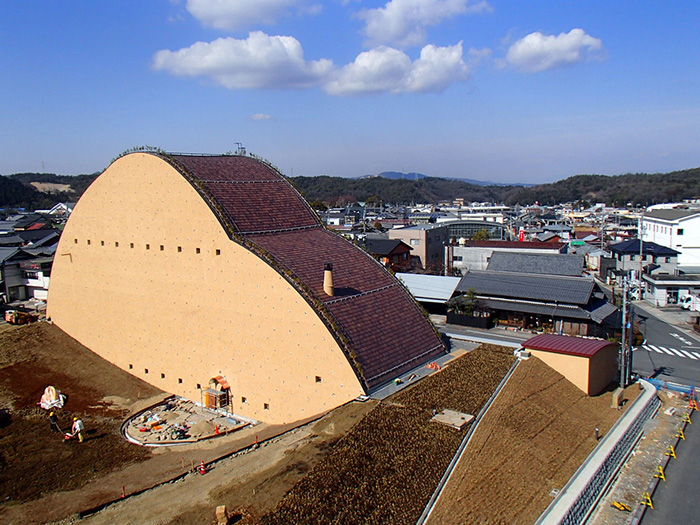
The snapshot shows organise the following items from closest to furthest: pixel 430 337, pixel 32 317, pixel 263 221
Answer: pixel 430 337 → pixel 263 221 → pixel 32 317

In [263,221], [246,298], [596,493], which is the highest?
[263,221]

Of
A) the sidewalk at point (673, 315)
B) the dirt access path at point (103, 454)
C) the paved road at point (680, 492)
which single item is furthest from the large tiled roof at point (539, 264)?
the dirt access path at point (103, 454)

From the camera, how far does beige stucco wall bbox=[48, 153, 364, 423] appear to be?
2047 cm

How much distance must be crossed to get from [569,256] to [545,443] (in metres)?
25.1

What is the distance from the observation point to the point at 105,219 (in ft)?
91.3

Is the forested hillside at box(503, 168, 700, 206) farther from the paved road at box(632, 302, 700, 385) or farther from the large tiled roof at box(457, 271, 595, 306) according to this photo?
the large tiled roof at box(457, 271, 595, 306)

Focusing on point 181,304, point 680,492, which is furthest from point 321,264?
point 680,492

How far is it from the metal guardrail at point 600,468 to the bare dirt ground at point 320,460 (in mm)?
395

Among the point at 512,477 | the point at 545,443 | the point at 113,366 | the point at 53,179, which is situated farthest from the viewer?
the point at 53,179

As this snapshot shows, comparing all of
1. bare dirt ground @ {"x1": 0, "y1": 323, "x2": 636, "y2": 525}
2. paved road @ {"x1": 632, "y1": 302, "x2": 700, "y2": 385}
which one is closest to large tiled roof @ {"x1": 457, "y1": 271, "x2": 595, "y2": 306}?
paved road @ {"x1": 632, "y1": 302, "x2": 700, "y2": 385}

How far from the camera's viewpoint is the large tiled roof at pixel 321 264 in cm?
2070

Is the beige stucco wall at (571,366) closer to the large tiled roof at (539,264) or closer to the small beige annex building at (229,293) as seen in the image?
the small beige annex building at (229,293)

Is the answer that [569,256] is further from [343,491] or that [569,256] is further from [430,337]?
[343,491]

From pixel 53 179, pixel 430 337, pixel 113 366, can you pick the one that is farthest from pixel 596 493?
pixel 53 179
